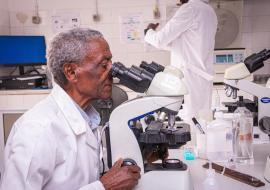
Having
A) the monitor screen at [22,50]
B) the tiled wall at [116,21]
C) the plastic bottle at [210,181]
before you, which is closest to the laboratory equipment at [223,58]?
the tiled wall at [116,21]

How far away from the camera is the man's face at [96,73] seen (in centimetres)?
107

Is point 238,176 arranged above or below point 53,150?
below

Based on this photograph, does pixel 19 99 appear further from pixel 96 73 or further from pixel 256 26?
pixel 256 26

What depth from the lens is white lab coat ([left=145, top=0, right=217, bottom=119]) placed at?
2736 mm

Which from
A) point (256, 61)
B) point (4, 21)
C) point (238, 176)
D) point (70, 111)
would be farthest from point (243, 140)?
point (4, 21)

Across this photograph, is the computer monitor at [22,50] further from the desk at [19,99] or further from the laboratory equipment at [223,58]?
the laboratory equipment at [223,58]

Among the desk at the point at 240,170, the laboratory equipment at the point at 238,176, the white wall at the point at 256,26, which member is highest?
the white wall at the point at 256,26

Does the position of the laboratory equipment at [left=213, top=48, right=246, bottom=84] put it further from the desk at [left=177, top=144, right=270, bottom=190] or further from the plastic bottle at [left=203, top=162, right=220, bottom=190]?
the plastic bottle at [left=203, top=162, right=220, bottom=190]

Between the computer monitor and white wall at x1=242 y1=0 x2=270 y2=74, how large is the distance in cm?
223

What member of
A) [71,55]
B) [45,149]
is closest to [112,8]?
[71,55]

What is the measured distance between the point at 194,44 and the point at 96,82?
1862 millimetres

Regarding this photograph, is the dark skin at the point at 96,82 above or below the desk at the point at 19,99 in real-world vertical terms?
above

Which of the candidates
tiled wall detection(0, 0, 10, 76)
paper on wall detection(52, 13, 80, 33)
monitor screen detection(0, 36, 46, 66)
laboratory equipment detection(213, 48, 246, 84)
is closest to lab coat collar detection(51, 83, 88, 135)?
laboratory equipment detection(213, 48, 246, 84)

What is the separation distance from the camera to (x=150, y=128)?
113 cm
